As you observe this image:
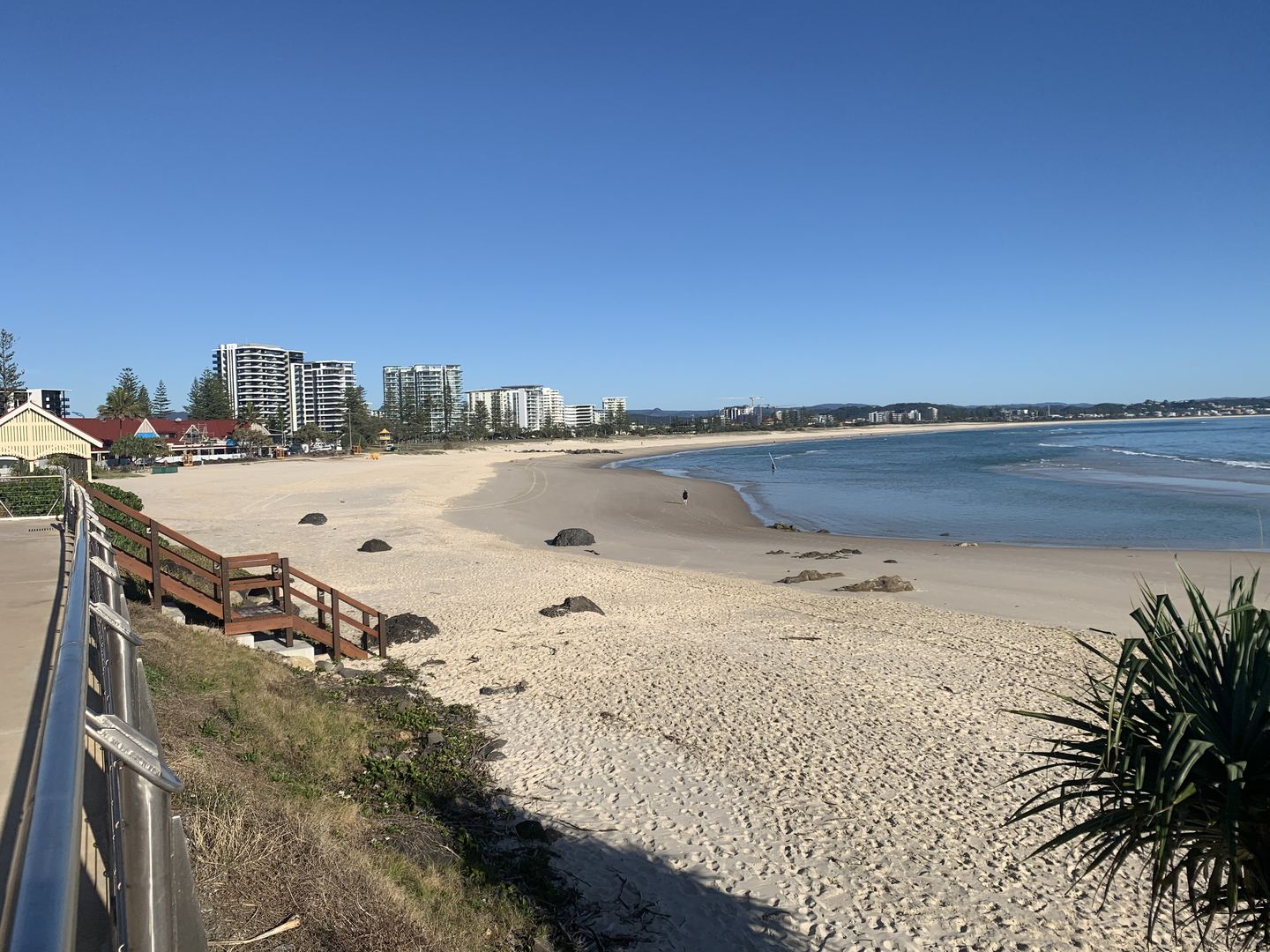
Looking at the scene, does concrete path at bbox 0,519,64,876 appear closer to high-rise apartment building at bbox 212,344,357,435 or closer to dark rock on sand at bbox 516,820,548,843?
dark rock on sand at bbox 516,820,548,843

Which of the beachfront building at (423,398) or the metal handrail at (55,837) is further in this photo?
the beachfront building at (423,398)

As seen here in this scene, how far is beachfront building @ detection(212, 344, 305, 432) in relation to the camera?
157 m

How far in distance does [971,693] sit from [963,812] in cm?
354

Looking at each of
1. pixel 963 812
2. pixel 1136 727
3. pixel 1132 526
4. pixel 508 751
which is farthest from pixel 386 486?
pixel 1136 727

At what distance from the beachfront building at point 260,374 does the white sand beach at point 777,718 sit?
474 feet

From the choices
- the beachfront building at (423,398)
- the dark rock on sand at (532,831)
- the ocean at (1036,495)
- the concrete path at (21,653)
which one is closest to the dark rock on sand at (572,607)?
the concrete path at (21,653)

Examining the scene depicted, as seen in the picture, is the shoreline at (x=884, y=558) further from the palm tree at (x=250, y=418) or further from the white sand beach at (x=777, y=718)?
the palm tree at (x=250, y=418)

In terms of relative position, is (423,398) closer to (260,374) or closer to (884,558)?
(260,374)

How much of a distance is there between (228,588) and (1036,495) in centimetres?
3850

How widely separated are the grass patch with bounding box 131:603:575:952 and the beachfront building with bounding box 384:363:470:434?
4838 inches

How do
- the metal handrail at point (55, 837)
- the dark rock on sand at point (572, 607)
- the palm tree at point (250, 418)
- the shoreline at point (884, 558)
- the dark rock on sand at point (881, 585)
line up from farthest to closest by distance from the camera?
the palm tree at point (250, 418) < the dark rock on sand at point (881, 585) < the shoreline at point (884, 558) < the dark rock on sand at point (572, 607) < the metal handrail at point (55, 837)

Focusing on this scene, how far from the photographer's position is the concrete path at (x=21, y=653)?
343 centimetres

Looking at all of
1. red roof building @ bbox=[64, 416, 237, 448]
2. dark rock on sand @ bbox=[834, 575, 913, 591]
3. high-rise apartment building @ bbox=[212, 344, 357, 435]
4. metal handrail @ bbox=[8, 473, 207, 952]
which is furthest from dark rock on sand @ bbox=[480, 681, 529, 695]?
high-rise apartment building @ bbox=[212, 344, 357, 435]

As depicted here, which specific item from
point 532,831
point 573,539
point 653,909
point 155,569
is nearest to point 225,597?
point 155,569
